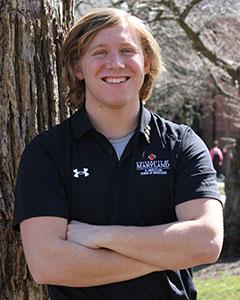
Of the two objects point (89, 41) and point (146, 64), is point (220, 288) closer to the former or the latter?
point (146, 64)

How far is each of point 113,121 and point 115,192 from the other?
1.18ft

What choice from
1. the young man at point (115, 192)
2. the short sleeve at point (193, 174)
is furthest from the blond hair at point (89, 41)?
the short sleeve at point (193, 174)

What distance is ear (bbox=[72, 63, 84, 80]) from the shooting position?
3426 mm

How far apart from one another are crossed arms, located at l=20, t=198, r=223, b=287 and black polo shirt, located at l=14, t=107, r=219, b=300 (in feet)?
0.23

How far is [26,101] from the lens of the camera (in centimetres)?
382

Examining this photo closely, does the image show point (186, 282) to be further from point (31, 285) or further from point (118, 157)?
point (31, 285)

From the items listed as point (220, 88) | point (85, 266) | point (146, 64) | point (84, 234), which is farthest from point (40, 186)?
point (220, 88)

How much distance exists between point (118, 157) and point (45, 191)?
0.35m

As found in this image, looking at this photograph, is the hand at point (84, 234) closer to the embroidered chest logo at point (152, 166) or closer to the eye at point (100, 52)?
the embroidered chest logo at point (152, 166)

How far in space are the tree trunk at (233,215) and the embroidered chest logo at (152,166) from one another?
10655 millimetres

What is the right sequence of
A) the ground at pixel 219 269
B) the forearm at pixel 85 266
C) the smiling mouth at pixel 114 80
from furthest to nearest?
1. the ground at pixel 219 269
2. the smiling mouth at pixel 114 80
3. the forearm at pixel 85 266

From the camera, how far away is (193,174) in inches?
123

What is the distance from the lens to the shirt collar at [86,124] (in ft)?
10.5

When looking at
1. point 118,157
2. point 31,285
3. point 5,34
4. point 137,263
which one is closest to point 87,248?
point 137,263
